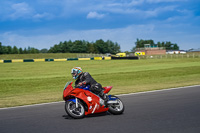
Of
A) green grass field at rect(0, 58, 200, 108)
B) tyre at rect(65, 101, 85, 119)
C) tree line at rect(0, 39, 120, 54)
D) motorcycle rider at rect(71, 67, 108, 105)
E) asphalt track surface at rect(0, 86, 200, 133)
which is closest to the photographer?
asphalt track surface at rect(0, 86, 200, 133)

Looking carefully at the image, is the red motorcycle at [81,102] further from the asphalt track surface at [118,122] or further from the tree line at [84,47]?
the tree line at [84,47]

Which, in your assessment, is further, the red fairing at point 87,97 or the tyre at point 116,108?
the tyre at point 116,108

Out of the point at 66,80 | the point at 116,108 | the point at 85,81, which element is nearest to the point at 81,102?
the point at 85,81

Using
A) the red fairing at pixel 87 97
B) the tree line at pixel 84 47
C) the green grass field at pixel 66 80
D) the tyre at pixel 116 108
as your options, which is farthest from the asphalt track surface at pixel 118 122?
the tree line at pixel 84 47

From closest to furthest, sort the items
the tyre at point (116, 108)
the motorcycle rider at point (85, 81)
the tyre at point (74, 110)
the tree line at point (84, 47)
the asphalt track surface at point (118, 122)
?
1. the asphalt track surface at point (118, 122)
2. the tyre at point (74, 110)
3. the motorcycle rider at point (85, 81)
4. the tyre at point (116, 108)
5. the tree line at point (84, 47)

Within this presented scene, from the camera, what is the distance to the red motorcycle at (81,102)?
809 cm

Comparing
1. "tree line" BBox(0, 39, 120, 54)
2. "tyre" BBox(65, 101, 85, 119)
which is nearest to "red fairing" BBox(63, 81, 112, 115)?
"tyre" BBox(65, 101, 85, 119)

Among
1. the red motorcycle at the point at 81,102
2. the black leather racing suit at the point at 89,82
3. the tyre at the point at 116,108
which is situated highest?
the black leather racing suit at the point at 89,82

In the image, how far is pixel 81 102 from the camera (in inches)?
329

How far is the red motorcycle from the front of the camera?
8.09 m

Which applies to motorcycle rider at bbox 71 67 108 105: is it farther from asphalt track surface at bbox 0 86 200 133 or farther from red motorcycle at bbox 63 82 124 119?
asphalt track surface at bbox 0 86 200 133

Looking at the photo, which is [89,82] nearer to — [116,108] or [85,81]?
[85,81]

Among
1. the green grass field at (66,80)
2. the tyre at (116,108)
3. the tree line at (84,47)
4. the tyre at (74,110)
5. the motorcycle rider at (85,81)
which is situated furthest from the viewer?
the tree line at (84,47)

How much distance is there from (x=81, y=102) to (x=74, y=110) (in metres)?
0.34
